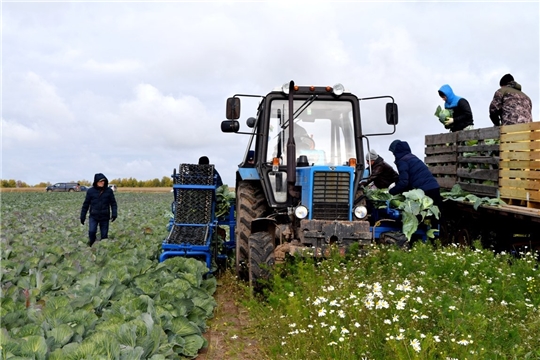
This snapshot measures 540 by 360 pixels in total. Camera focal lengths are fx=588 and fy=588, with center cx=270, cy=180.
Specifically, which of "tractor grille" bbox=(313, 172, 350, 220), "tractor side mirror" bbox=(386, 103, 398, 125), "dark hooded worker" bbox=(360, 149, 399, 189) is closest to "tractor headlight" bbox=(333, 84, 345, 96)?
"tractor side mirror" bbox=(386, 103, 398, 125)

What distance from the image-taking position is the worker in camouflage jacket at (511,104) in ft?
35.9

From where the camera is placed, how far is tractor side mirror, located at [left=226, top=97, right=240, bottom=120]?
835 centimetres

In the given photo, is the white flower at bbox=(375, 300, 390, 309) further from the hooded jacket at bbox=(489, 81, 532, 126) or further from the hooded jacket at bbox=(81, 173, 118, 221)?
the hooded jacket at bbox=(81, 173, 118, 221)

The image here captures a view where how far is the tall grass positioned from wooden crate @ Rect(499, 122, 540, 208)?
1.19m

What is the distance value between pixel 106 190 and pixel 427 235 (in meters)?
6.89

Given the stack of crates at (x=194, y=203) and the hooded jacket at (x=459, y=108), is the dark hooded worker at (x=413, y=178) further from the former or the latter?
the stack of crates at (x=194, y=203)

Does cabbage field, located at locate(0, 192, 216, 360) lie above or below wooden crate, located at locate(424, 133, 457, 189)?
below

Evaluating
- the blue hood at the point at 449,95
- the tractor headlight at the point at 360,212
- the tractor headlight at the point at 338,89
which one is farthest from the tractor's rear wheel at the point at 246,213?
the blue hood at the point at 449,95

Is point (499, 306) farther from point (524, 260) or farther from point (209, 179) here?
point (209, 179)

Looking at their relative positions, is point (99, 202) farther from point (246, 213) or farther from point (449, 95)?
point (449, 95)

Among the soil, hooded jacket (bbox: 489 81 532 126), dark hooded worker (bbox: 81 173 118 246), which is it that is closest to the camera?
the soil

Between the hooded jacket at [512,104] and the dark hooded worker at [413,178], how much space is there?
212 cm

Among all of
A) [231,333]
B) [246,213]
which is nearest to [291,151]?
[246,213]

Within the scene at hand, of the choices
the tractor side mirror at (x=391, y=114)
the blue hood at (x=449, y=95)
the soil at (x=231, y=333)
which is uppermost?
the blue hood at (x=449, y=95)
